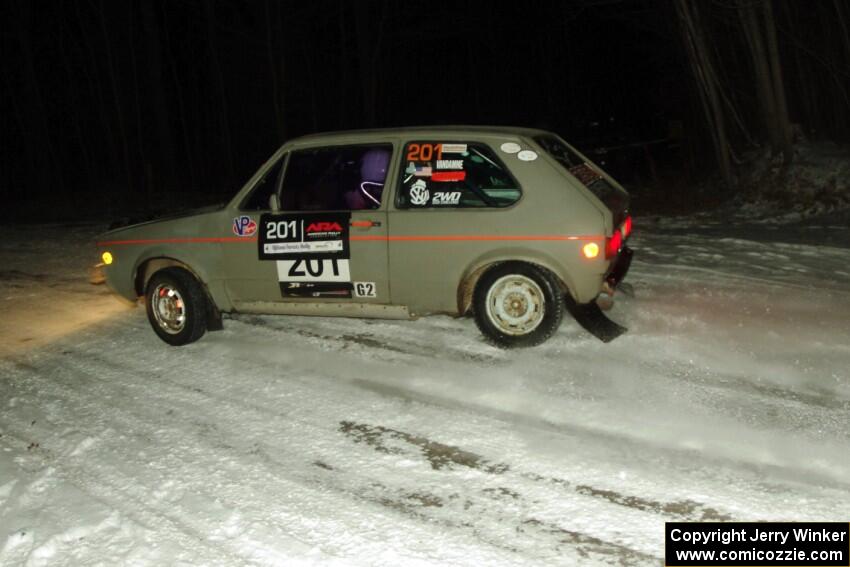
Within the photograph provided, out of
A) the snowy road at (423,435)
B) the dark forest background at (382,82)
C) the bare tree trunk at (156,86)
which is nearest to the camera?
the snowy road at (423,435)

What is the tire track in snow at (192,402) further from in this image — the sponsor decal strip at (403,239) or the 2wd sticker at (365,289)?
the 2wd sticker at (365,289)

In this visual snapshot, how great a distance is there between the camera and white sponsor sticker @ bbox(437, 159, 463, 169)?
597 cm

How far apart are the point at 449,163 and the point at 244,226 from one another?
178cm

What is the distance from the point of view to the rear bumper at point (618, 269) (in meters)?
5.98

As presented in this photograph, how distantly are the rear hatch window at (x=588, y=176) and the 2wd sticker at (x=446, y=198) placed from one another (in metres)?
0.76

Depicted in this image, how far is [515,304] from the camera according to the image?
5977mm

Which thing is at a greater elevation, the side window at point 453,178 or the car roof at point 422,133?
the car roof at point 422,133

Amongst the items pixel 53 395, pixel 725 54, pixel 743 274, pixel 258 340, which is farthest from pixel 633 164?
pixel 53 395

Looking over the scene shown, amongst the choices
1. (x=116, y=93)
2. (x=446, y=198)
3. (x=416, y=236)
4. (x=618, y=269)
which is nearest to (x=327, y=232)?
(x=416, y=236)

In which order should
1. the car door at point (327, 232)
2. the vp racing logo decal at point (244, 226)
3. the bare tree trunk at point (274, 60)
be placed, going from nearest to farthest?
the car door at point (327, 232), the vp racing logo decal at point (244, 226), the bare tree trunk at point (274, 60)

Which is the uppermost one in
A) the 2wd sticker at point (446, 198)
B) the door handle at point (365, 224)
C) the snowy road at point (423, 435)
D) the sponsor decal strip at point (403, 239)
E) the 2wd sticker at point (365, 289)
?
the 2wd sticker at point (446, 198)

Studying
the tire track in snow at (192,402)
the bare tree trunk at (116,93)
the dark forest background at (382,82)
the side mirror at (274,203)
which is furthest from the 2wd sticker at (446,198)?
the bare tree trunk at (116,93)

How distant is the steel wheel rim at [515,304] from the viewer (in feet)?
19.4

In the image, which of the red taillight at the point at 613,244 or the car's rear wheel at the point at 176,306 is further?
the car's rear wheel at the point at 176,306
